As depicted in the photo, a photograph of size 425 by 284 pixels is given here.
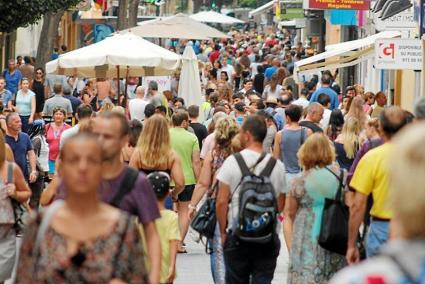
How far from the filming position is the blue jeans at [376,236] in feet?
28.5

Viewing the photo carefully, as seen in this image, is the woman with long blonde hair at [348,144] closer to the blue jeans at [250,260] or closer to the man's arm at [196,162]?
the man's arm at [196,162]

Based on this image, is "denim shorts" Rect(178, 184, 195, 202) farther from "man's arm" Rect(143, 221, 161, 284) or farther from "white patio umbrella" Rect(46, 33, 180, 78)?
"man's arm" Rect(143, 221, 161, 284)

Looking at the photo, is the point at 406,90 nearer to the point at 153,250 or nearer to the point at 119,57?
the point at 119,57

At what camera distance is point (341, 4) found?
30375mm

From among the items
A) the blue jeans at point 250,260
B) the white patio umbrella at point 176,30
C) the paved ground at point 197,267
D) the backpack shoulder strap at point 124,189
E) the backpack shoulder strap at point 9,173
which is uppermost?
the white patio umbrella at point 176,30

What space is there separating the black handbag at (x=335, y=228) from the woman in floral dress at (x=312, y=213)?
0.27 feet

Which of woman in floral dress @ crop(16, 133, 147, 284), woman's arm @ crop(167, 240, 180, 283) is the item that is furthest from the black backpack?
woman in floral dress @ crop(16, 133, 147, 284)

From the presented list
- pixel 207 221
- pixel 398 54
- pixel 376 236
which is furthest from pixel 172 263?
pixel 398 54

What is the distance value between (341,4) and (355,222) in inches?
856

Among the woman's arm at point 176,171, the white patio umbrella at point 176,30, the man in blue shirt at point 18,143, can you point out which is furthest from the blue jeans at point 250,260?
the white patio umbrella at point 176,30

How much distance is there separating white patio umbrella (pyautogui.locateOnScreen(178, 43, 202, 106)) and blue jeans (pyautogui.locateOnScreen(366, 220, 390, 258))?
2033 cm

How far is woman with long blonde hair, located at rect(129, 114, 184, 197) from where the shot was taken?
36.5 feet

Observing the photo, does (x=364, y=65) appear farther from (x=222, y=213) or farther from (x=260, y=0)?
(x=260, y=0)

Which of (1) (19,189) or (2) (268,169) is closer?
(2) (268,169)
